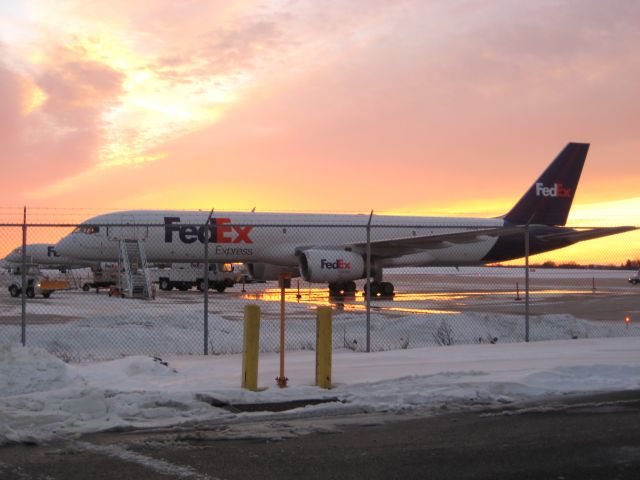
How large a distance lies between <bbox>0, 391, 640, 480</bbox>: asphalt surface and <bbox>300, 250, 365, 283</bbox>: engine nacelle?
20358mm

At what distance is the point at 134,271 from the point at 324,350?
24037 mm

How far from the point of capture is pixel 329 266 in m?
27.6

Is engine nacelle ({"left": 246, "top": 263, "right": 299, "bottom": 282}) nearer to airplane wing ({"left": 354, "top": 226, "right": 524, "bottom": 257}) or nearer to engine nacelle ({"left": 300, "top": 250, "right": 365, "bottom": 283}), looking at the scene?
airplane wing ({"left": 354, "top": 226, "right": 524, "bottom": 257})

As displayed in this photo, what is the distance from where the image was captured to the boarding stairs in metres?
27.1

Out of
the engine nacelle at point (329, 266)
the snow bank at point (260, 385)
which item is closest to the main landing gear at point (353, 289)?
the engine nacelle at point (329, 266)

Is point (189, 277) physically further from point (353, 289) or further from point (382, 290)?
point (382, 290)

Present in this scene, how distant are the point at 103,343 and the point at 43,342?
97 cm

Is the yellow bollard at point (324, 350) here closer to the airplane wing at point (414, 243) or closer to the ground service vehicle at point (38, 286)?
the airplane wing at point (414, 243)

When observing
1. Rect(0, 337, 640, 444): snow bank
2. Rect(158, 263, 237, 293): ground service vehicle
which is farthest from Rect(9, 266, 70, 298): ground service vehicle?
Rect(0, 337, 640, 444): snow bank

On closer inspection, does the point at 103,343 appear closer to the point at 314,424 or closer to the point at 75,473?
the point at 314,424

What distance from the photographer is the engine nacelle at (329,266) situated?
27.6 metres

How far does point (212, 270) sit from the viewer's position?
39.4 m

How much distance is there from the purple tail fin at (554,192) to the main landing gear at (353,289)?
11709 millimetres

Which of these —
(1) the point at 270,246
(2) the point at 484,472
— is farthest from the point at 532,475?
(1) the point at 270,246
